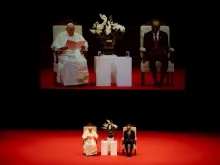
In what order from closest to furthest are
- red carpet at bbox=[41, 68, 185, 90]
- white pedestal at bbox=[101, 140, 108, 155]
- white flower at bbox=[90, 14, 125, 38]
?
white pedestal at bbox=[101, 140, 108, 155]
red carpet at bbox=[41, 68, 185, 90]
white flower at bbox=[90, 14, 125, 38]

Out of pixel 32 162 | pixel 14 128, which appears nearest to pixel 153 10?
pixel 14 128

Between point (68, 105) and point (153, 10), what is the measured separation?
2783 mm

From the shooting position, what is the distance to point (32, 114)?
9.86m

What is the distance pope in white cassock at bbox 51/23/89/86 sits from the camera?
1028 centimetres

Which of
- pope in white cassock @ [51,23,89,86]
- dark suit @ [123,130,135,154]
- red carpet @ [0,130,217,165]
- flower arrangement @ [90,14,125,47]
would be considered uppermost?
flower arrangement @ [90,14,125,47]

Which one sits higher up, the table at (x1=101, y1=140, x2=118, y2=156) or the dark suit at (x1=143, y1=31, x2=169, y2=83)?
the dark suit at (x1=143, y1=31, x2=169, y2=83)

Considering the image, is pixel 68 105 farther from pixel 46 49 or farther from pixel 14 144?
pixel 46 49

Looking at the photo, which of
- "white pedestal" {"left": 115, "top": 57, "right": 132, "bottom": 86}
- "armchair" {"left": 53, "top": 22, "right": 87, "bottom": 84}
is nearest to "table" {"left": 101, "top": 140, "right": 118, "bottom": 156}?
"white pedestal" {"left": 115, "top": 57, "right": 132, "bottom": 86}

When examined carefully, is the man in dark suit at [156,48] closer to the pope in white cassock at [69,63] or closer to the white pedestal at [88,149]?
the pope in white cassock at [69,63]

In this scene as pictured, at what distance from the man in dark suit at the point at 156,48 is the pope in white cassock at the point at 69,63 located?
42.9 inches

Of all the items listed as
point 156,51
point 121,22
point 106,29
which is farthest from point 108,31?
point 121,22

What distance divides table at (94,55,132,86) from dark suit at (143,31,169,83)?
37 centimetres

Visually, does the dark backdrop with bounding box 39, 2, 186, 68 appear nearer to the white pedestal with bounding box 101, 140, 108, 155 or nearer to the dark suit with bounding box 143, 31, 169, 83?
the dark suit with bounding box 143, 31, 169, 83

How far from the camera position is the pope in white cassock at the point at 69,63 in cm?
1028
